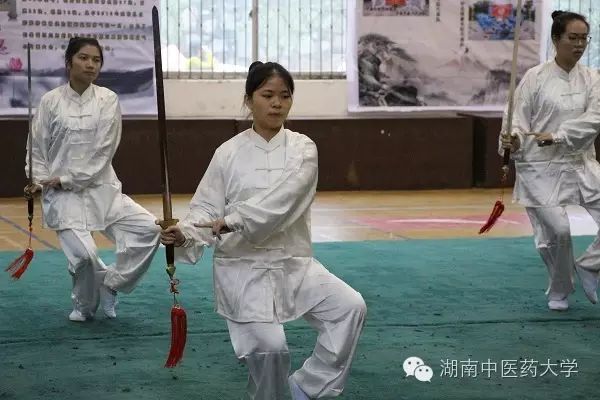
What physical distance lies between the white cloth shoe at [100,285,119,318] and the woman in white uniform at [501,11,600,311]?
7.17 feet

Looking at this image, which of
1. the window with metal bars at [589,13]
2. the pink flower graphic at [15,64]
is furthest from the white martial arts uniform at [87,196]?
the window with metal bars at [589,13]

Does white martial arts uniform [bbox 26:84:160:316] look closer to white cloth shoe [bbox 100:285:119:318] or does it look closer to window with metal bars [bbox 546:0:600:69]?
white cloth shoe [bbox 100:285:119:318]

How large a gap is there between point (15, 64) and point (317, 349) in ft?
25.7

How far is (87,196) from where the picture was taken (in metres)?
5.80

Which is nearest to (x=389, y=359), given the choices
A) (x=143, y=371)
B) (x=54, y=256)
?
(x=143, y=371)

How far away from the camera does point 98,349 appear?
5.07 m

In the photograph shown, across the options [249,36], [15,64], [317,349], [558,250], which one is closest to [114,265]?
[317,349]

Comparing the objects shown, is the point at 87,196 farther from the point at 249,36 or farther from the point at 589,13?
the point at 589,13

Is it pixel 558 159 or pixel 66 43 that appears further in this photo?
pixel 66 43

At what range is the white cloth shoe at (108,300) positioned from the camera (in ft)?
18.9

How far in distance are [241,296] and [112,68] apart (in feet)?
25.6

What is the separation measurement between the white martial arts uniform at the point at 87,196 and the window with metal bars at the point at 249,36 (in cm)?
579

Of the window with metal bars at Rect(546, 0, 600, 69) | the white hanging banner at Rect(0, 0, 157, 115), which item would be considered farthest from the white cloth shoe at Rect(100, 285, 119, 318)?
the window with metal bars at Rect(546, 0, 600, 69)

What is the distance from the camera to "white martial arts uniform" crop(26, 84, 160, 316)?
568cm
